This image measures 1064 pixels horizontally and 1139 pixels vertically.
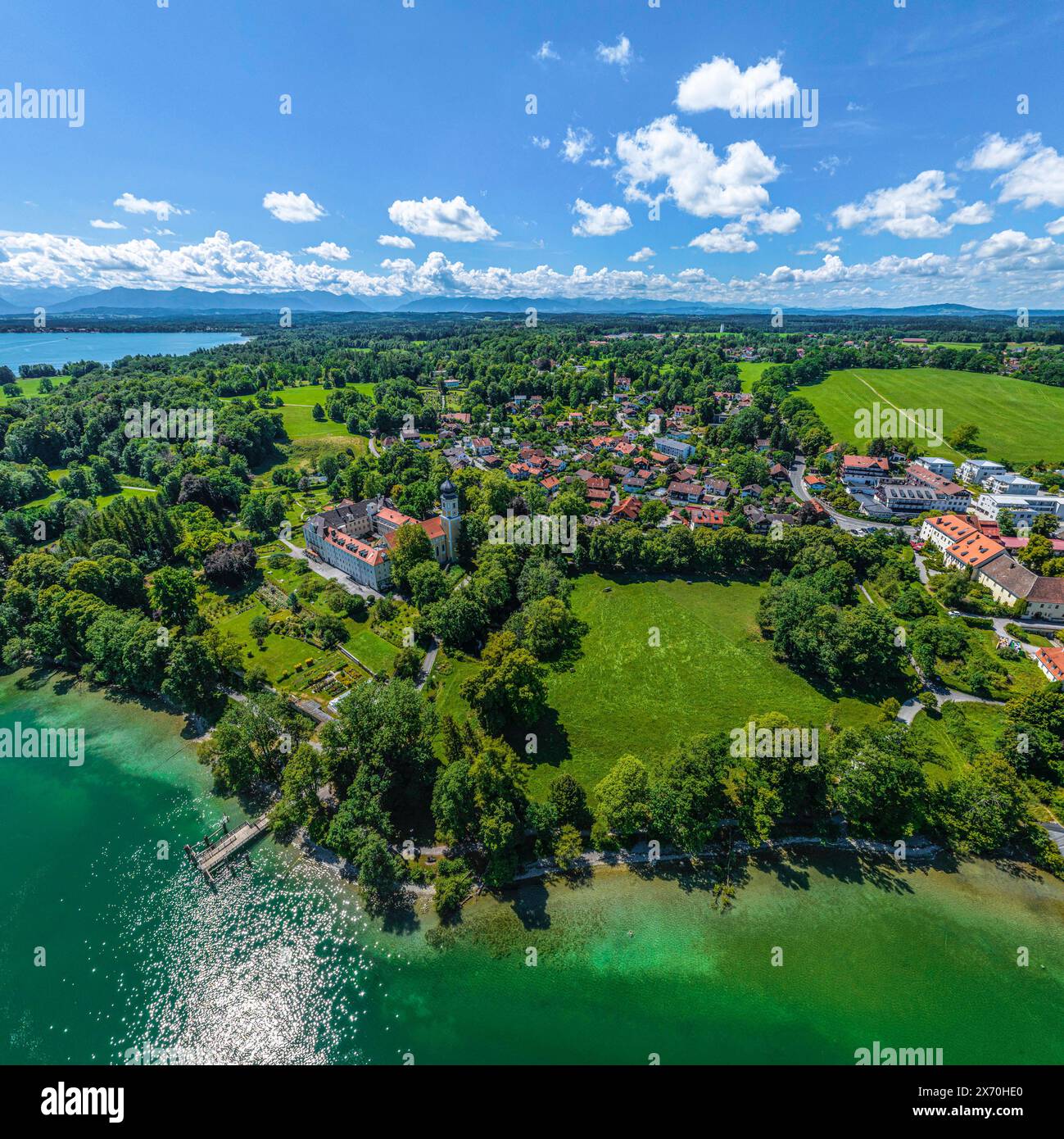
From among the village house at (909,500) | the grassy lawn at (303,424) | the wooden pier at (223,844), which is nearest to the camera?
the wooden pier at (223,844)

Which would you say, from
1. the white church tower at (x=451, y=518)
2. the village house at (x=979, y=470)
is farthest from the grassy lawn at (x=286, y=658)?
the village house at (x=979, y=470)

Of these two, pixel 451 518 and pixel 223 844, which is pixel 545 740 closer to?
pixel 223 844

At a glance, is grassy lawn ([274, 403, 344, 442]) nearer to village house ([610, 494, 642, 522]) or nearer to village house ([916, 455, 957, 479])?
village house ([610, 494, 642, 522])

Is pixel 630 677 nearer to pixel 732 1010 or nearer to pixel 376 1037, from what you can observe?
pixel 732 1010

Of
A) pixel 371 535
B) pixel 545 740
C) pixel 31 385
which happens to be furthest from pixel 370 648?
pixel 31 385

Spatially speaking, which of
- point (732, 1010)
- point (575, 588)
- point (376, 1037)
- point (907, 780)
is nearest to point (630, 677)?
point (575, 588)

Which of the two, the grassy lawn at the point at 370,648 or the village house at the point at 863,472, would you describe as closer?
the grassy lawn at the point at 370,648

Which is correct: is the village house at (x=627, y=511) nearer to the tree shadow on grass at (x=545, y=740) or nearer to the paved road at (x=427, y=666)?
the paved road at (x=427, y=666)
